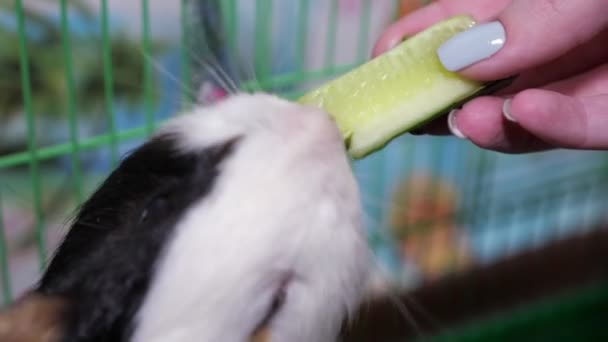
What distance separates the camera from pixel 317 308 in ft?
1.93

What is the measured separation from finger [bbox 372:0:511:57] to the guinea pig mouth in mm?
300

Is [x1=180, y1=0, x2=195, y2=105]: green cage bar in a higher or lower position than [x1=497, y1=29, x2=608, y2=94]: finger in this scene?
higher

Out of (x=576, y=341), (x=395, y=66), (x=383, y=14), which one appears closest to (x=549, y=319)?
(x=576, y=341)

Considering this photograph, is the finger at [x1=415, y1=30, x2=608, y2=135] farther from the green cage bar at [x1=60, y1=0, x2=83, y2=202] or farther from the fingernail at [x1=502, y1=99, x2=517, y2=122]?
the green cage bar at [x1=60, y1=0, x2=83, y2=202]

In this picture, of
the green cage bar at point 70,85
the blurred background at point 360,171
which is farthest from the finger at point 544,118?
the green cage bar at point 70,85

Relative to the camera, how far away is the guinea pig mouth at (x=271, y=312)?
1.90 ft

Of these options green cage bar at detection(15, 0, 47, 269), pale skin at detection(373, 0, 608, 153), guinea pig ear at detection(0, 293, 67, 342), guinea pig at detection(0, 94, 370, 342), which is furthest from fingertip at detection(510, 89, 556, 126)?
green cage bar at detection(15, 0, 47, 269)

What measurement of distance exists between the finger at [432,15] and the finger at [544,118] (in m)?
0.09

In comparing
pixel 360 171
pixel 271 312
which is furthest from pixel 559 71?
pixel 271 312

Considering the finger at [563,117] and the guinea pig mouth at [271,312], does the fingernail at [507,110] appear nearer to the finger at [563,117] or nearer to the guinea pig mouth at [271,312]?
the finger at [563,117]

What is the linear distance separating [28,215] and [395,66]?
0.66 m

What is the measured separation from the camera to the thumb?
2.08ft

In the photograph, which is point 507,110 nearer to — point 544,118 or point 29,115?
point 544,118

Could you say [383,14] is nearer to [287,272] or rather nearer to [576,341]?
[576,341]
